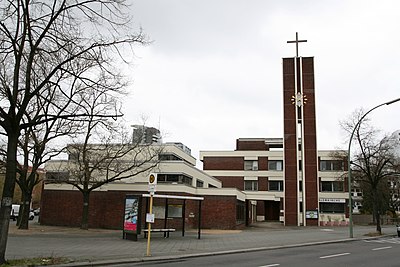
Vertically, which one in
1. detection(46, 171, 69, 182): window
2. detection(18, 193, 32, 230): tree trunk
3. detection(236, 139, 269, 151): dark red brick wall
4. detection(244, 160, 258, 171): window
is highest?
detection(236, 139, 269, 151): dark red brick wall

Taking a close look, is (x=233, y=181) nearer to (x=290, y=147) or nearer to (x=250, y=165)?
(x=250, y=165)

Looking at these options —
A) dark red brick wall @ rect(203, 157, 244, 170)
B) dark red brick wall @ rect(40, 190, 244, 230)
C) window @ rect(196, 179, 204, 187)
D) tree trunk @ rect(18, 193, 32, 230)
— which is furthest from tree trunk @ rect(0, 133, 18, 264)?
dark red brick wall @ rect(203, 157, 244, 170)

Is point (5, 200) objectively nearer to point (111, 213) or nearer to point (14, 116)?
point (14, 116)

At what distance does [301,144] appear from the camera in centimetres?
4825

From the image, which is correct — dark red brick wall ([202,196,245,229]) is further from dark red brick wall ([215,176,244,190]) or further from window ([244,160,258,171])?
window ([244,160,258,171])

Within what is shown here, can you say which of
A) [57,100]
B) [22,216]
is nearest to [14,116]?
[57,100]

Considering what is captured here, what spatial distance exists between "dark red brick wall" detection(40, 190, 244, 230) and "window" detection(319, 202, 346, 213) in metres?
25.5

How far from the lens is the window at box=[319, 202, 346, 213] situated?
55.7 metres

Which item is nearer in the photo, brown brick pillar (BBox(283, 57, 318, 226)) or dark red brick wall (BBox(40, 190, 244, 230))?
dark red brick wall (BBox(40, 190, 244, 230))

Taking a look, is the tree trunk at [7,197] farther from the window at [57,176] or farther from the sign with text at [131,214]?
the window at [57,176]

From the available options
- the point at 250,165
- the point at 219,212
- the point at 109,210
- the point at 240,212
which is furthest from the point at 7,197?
the point at 250,165

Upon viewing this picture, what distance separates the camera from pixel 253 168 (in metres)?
62.3

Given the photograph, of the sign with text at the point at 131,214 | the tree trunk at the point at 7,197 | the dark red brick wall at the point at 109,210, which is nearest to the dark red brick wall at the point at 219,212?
the dark red brick wall at the point at 109,210

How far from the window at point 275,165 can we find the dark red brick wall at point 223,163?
4.20 m
